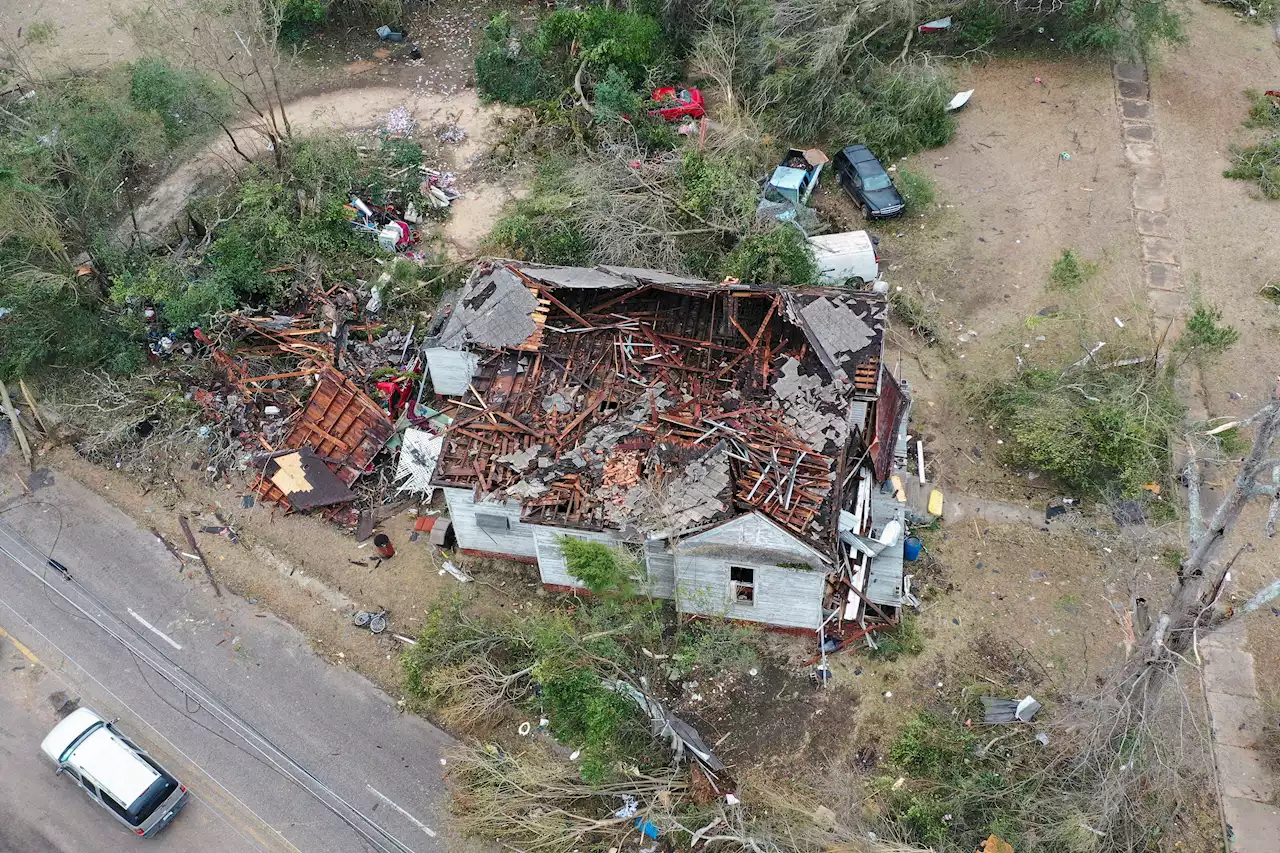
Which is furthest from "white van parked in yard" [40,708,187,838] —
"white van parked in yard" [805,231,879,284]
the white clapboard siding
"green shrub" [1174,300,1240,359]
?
"green shrub" [1174,300,1240,359]

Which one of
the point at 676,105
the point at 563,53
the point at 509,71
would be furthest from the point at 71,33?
the point at 676,105

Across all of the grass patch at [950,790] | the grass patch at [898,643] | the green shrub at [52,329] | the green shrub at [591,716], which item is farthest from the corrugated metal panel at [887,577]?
the green shrub at [52,329]

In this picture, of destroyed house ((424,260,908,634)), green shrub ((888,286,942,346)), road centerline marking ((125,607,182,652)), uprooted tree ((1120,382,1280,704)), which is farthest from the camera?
green shrub ((888,286,942,346))

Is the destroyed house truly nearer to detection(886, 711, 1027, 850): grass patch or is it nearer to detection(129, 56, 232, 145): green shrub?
detection(886, 711, 1027, 850): grass patch

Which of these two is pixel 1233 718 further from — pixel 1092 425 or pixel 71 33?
pixel 71 33

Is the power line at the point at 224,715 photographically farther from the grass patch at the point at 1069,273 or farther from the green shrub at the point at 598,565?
the grass patch at the point at 1069,273

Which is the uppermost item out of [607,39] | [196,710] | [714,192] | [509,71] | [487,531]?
[607,39]
